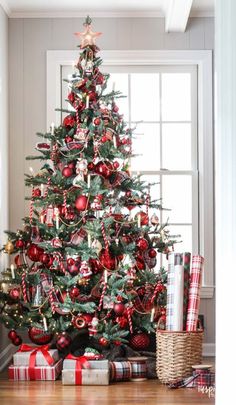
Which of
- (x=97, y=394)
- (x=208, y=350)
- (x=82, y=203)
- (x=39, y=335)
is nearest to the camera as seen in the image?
(x=97, y=394)

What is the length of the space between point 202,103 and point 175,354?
2.39 m

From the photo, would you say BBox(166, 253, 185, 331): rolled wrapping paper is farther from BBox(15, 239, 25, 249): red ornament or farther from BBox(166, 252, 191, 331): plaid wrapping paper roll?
BBox(15, 239, 25, 249): red ornament

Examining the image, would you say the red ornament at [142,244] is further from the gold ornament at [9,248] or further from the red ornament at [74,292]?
the gold ornament at [9,248]

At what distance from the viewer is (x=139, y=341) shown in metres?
6.04

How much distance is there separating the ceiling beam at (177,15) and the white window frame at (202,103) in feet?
0.68

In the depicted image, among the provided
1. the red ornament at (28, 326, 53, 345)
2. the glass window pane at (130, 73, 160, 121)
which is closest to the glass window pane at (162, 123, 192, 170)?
the glass window pane at (130, 73, 160, 121)

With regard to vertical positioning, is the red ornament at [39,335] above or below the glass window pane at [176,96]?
below

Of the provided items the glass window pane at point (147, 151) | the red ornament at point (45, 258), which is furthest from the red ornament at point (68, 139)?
the glass window pane at point (147, 151)

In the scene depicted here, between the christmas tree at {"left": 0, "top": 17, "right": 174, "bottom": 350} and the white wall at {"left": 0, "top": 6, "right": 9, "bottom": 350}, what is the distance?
A: 1.23 feet

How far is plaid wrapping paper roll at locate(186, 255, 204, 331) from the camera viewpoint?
5539 millimetres

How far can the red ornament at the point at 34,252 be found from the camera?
6.04 m

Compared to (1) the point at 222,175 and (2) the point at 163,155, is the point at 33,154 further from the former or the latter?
(1) the point at 222,175

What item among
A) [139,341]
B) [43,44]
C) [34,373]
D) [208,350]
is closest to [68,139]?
[43,44]

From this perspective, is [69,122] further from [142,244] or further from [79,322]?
[79,322]
